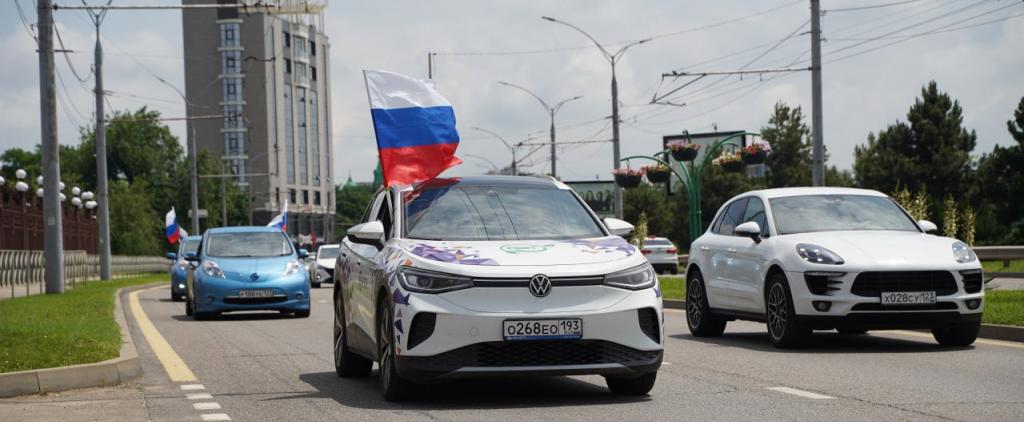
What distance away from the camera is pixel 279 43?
152 m

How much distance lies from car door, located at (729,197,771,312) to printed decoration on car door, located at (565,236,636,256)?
480 cm

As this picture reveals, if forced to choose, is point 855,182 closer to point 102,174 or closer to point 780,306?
point 102,174

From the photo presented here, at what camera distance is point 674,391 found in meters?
10.5

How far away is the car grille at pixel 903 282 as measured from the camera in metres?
13.6

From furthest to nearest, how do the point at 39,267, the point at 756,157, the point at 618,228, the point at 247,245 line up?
1. the point at 39,267
2. the point at 756,157
3. the point at 247,245
4. the point at 618,228

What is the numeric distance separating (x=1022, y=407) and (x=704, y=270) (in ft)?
25.2

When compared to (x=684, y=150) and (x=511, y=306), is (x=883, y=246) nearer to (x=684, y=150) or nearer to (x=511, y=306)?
(x=511, y=306)

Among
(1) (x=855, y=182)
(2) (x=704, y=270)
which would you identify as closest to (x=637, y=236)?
(2) (x=704, y=270)

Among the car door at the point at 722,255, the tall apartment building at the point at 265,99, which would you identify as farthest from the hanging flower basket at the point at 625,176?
the tall apartment building at the point at 265,99

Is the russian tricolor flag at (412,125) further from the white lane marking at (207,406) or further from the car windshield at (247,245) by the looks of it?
the car windshield at (247,245)

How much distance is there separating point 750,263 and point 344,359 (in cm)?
484

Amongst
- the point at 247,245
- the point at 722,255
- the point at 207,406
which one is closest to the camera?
the point at 207,406

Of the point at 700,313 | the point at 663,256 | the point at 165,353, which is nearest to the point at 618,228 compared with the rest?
the point at 700,313

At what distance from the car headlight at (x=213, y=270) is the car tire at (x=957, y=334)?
1279 centimetres
